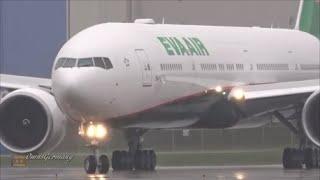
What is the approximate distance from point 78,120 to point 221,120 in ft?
18.2

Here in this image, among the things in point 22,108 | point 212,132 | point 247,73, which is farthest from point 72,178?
point 212,132

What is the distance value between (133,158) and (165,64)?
3.21m

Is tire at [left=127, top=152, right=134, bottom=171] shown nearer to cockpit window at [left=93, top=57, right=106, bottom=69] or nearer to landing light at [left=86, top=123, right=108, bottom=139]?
landing light at [left=86, top=123, right=108, bottom=139]

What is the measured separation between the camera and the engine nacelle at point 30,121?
29.6 metres

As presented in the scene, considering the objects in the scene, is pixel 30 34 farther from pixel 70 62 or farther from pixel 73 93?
pixel 73 93

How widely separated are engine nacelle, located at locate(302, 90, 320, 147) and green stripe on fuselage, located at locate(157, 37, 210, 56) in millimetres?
4175

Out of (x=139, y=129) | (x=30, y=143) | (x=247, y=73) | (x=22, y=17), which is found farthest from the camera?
(x=22, y=17)

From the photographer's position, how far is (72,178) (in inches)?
1064

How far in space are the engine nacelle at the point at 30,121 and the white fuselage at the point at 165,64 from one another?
2.03 m

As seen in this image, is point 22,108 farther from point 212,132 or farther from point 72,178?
point 212,132

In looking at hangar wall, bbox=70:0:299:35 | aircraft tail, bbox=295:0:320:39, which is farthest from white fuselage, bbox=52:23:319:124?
hangar wall, bbox=70:0:299:35

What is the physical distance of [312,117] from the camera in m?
28.9

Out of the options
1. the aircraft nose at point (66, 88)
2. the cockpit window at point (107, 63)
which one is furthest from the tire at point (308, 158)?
the aircraft nose at point (66, 88)

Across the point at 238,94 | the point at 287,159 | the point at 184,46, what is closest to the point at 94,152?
the point at 184,46
